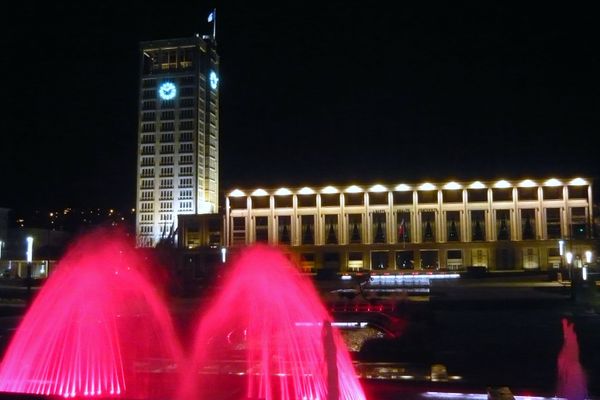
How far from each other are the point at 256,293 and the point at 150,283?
113 feet

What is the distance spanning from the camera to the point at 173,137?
4624 inches

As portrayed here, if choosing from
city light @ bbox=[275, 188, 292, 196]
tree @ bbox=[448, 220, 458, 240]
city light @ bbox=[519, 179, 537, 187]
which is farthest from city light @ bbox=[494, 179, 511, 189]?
city light @ bbox=[275, 188, 292, 196]

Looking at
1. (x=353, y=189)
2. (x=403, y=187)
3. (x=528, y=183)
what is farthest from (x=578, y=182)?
(x=353, y=189)

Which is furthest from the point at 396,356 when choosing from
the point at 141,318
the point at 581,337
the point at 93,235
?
the point at 93,235

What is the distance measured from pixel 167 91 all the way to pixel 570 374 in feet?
363

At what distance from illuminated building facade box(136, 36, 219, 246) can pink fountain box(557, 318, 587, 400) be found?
323ft

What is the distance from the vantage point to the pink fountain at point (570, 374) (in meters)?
12.0

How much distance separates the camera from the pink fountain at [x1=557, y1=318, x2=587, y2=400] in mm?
12028

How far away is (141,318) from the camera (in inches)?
1041

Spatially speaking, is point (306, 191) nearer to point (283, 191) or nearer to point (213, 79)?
point (283, 191)

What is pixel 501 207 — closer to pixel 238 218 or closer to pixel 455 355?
pixel 238 218

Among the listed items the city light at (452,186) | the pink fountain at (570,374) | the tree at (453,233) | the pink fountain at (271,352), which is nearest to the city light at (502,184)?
the city light at (452,186)

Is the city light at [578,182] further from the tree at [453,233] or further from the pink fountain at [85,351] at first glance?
the pink fountain at [85,351]

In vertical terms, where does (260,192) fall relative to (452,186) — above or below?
below
